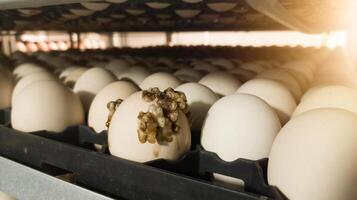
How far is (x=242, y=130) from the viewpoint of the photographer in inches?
30.8

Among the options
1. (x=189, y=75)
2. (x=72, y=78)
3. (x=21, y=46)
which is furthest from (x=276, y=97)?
(x=21, y=46)

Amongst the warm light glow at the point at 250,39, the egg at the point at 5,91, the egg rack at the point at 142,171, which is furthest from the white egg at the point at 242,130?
the warm light glow at the point at 250,39

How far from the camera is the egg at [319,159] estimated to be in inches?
23.0

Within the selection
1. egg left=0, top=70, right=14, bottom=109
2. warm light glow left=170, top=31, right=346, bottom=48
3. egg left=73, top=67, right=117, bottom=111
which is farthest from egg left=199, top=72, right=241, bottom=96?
warm light glow left=170, top=31, right=346, bottom=48

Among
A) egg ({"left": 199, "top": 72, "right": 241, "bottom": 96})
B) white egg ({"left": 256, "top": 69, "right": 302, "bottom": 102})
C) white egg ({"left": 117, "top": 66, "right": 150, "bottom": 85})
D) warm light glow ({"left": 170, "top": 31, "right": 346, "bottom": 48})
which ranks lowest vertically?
warm light glow ({"left": 170, "top": 31, "right": 346, "bottom": 48})

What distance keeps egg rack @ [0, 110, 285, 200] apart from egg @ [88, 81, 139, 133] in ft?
0.17

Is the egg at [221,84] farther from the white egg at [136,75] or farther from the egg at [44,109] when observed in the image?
the egg at [44,109]

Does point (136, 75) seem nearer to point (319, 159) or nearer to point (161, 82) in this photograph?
point (161, 82)

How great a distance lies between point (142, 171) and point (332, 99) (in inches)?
17.7

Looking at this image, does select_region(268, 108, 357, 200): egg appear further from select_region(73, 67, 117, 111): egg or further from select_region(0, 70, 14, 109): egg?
select_region(0, 70, 14, 109): egg

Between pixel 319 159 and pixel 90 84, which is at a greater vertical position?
pixel 319 159

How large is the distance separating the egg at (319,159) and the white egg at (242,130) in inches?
4.9

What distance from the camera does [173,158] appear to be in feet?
2.61

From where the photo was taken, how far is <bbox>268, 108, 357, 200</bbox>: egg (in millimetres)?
585
